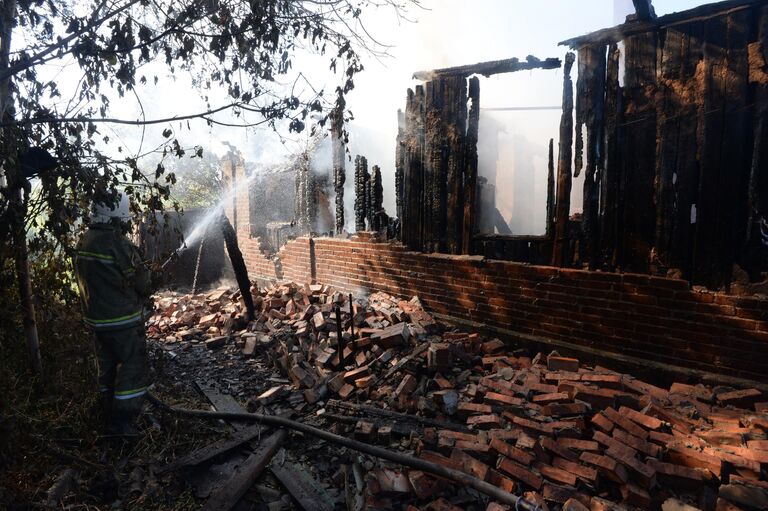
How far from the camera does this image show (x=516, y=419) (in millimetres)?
3449

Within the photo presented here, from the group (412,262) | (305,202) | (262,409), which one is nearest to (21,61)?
(262,409)

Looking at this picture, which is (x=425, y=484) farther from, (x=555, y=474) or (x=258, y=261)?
(x=258, y=261)

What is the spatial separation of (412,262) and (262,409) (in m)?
2.78

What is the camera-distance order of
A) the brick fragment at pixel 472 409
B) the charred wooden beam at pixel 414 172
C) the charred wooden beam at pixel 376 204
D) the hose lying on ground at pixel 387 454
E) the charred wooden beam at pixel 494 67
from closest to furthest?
the hose lying on ground at pixel 387 454 < the brick fragment at pixel 472 409 < the charred wooden beam at pixel 494 67 < the charred wooden beam at pixel 414 172 < the charred wooden beam at pixel 376 204

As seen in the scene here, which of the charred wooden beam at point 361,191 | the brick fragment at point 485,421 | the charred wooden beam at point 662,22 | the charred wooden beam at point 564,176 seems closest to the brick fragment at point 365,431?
the brick fragment at point 485,421

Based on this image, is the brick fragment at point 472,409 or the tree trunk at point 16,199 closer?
the tree trunk at point 16,199

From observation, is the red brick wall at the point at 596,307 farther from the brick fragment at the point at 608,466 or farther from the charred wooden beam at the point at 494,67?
the charred wooden beam at the point at 494,67

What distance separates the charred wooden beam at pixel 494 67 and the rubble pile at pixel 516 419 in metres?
3.17

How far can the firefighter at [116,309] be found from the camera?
136 inches

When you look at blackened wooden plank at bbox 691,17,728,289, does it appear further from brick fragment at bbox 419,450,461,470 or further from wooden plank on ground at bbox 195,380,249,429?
wooden plank on ground at bbox 195,380,249,429

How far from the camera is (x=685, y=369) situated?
3836 mm

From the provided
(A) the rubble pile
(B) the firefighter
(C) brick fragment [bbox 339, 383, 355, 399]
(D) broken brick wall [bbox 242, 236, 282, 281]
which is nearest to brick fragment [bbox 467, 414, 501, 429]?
(A) the rubble pile

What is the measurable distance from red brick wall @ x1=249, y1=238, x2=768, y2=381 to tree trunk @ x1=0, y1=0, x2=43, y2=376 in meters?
4.20

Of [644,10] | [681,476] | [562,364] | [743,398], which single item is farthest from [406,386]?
[644,10]
